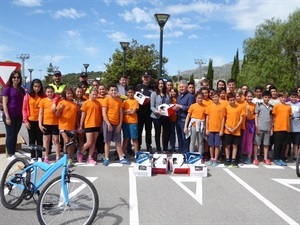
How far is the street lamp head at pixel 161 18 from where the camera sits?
1050 centimetres

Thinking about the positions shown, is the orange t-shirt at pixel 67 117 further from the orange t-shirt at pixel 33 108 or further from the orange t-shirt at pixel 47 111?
the orange t-shirt at pixel 33 108

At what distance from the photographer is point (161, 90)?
7.82 metres

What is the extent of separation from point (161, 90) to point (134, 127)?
1214mm

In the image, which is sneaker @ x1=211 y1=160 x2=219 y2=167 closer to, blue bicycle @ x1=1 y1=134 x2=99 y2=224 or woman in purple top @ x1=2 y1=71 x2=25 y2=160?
blue bicycle @ x1=1 y1=134 x2=99 y2=224

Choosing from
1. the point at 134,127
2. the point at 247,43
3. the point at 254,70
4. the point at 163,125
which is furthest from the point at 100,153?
the point at 247,43

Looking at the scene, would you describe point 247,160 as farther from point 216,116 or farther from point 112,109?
point 112,109

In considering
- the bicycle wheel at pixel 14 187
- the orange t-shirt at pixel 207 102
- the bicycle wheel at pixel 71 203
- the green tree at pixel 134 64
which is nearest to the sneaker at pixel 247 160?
the orange t-shirt at pixel 207 102

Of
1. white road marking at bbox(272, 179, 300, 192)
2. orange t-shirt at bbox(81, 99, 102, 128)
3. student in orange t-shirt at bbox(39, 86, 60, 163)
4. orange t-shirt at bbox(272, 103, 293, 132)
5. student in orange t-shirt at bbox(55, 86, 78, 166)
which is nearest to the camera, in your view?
white road marking at bbox(272, 179, 300, 192)

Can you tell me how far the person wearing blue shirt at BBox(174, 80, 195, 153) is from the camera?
300 inches

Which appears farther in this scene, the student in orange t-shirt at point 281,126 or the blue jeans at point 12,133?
the student in orange t-shirt at point 281,126

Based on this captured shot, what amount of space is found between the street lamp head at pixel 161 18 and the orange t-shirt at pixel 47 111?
5356mm

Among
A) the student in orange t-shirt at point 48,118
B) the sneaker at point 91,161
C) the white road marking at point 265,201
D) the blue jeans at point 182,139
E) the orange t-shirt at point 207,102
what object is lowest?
the white road marking at point 265,201

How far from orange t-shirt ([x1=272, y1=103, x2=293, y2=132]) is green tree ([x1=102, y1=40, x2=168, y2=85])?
27.2 meters

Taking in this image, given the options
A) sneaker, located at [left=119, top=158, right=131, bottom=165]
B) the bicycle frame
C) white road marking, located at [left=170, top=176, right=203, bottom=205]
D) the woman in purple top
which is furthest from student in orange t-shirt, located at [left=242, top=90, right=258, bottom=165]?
the woman in purple top
